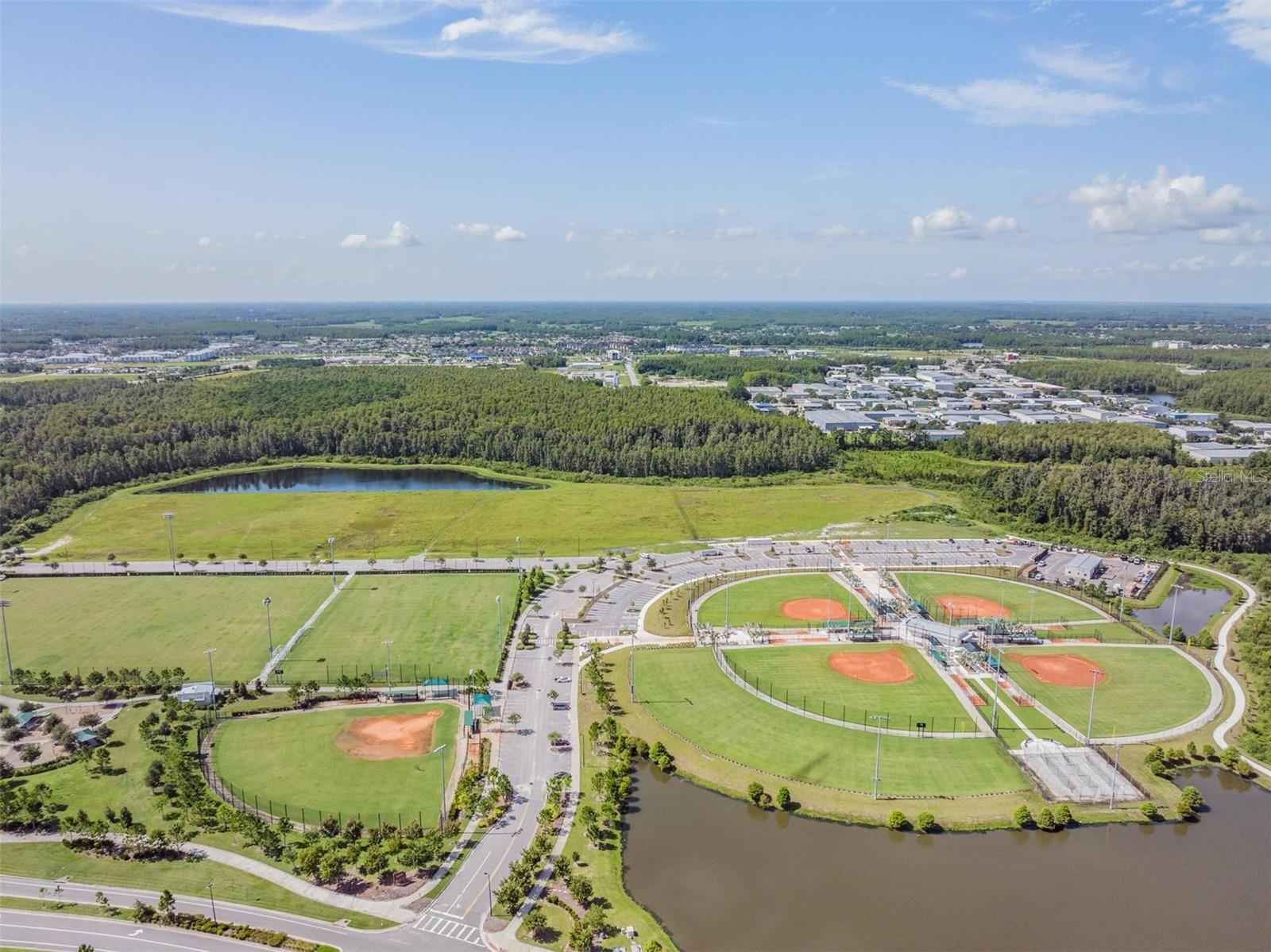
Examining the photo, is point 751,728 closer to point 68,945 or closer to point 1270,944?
point 1270,944

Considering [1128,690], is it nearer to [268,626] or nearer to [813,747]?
[813,747]

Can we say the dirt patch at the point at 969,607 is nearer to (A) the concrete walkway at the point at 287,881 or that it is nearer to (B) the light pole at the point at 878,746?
(B) the light pole at the point at 878,746

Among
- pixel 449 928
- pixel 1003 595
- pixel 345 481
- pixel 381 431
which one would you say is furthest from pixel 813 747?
pixel 381 431

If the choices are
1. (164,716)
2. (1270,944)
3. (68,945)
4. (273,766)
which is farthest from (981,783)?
(164,716)

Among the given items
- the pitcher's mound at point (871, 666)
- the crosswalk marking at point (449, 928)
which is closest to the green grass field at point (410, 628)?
the crosswalk marking at point (449, 928)

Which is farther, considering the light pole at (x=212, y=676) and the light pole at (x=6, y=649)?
the light pole at (x=6, y=649)

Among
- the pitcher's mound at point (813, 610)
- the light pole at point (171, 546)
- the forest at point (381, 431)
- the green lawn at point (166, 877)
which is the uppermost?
the forest at point (381, 431)

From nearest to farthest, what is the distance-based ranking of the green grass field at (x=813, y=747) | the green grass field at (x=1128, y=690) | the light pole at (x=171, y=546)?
the green grass field at (x=813, y=747) < the green grass field at (x=1128, y=690) < the light pole at (x=171, y=546)
